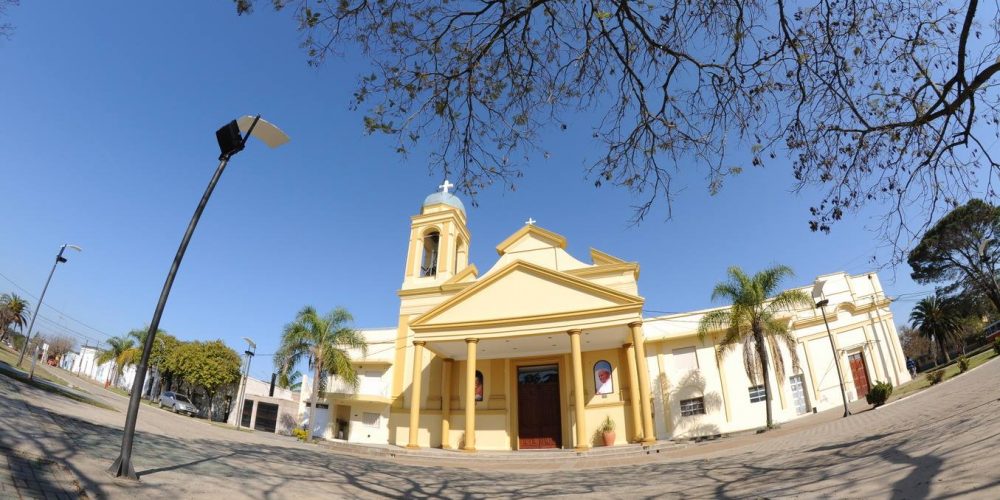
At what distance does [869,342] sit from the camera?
2339 centimetres

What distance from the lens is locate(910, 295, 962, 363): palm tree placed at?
35.9m

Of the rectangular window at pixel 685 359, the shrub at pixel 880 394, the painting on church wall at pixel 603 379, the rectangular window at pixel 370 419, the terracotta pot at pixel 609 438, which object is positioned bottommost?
the terracotta pot at pixel 609 438

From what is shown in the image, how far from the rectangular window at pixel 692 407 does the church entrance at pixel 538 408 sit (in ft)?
21.0

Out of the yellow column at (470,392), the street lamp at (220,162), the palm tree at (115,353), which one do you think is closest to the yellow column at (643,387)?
the yellow column at (470,392)

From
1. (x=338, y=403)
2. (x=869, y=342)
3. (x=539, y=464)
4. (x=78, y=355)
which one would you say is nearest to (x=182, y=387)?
(x=338, y=403)

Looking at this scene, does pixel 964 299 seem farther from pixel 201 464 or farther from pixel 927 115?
pixel 201 464

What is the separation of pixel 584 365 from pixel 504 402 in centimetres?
406

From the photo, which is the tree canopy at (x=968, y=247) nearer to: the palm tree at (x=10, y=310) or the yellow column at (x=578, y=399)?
the yellow column at (x=578, y=399)

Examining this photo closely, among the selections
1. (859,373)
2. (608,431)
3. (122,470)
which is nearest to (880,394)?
(859,373)

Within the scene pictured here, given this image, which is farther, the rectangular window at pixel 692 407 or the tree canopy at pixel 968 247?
the tree canopy at pixel 968 247

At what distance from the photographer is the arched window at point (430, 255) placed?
86.1 feet

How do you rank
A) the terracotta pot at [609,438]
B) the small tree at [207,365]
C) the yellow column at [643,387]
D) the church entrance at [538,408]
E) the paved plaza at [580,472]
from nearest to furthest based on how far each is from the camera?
1. the paved plaza at [580,472]
2. the yellow column at [643,387]
3. the terracotta pot at [609,438]
4. the church entrance at [538,408]
5. the small tree at [207,365]

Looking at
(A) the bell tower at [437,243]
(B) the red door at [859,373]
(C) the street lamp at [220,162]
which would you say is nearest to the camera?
(C) the street lamp at [220,162]

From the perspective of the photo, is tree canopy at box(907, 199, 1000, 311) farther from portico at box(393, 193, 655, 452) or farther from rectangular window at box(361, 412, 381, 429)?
rectangular window at box(361, 412, 381, 429)
